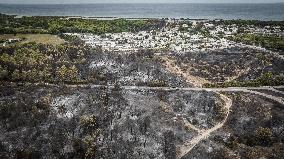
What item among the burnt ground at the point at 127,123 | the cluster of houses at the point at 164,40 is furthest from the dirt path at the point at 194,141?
the cluster of houses at the point at 164,40

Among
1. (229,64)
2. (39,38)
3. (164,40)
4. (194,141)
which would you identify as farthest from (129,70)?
(39,38)

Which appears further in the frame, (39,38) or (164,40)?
(164,40)

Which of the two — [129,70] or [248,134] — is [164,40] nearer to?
[129,70]

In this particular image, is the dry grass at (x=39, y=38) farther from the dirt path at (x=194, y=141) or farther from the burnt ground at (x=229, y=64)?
the dirt path at (x=194, y=141)

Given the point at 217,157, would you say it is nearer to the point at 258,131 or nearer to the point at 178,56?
the point at 258,131

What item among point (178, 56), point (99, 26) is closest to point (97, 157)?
point (178, 56)

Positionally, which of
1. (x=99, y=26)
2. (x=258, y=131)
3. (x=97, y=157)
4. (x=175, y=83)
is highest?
(x=99, y=26)
